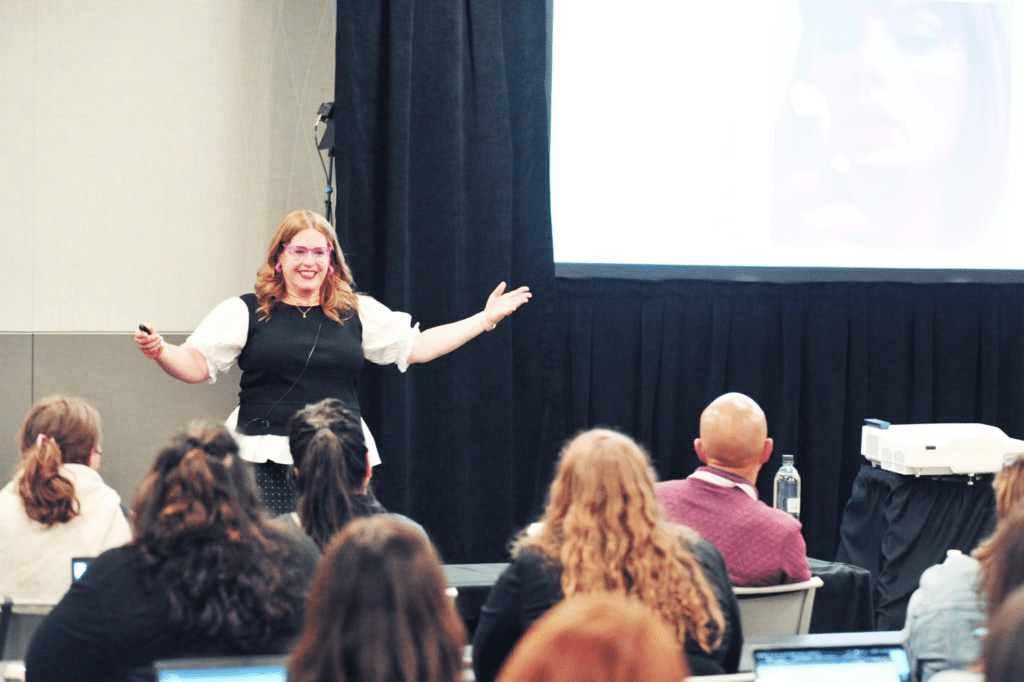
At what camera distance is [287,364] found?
324 centimetres

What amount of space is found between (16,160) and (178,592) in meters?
3.01

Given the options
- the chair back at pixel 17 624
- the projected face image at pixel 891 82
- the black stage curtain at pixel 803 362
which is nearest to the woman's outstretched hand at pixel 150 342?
the chair back at pixel 17 624

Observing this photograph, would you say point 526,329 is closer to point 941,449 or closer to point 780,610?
point 941,449

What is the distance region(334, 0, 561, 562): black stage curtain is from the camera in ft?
13.6

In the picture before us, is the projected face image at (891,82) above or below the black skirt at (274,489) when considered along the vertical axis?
above

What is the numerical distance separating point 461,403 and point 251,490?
8.56 ft

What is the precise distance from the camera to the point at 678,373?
472cm

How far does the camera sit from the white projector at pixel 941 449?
145 inches

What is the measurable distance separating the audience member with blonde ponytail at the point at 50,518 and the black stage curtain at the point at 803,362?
2.39 metres

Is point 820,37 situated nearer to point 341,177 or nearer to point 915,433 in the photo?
point 915,433

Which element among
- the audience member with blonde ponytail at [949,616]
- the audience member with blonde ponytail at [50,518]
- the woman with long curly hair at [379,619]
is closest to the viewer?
the woman with long curly hair at [379,619]

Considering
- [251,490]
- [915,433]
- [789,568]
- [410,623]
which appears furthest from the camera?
[915,433]

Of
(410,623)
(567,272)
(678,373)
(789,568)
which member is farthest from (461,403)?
(410,623)

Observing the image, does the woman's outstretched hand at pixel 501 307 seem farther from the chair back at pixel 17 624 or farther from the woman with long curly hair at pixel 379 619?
the woman with long curly hair at pixel 379 619
